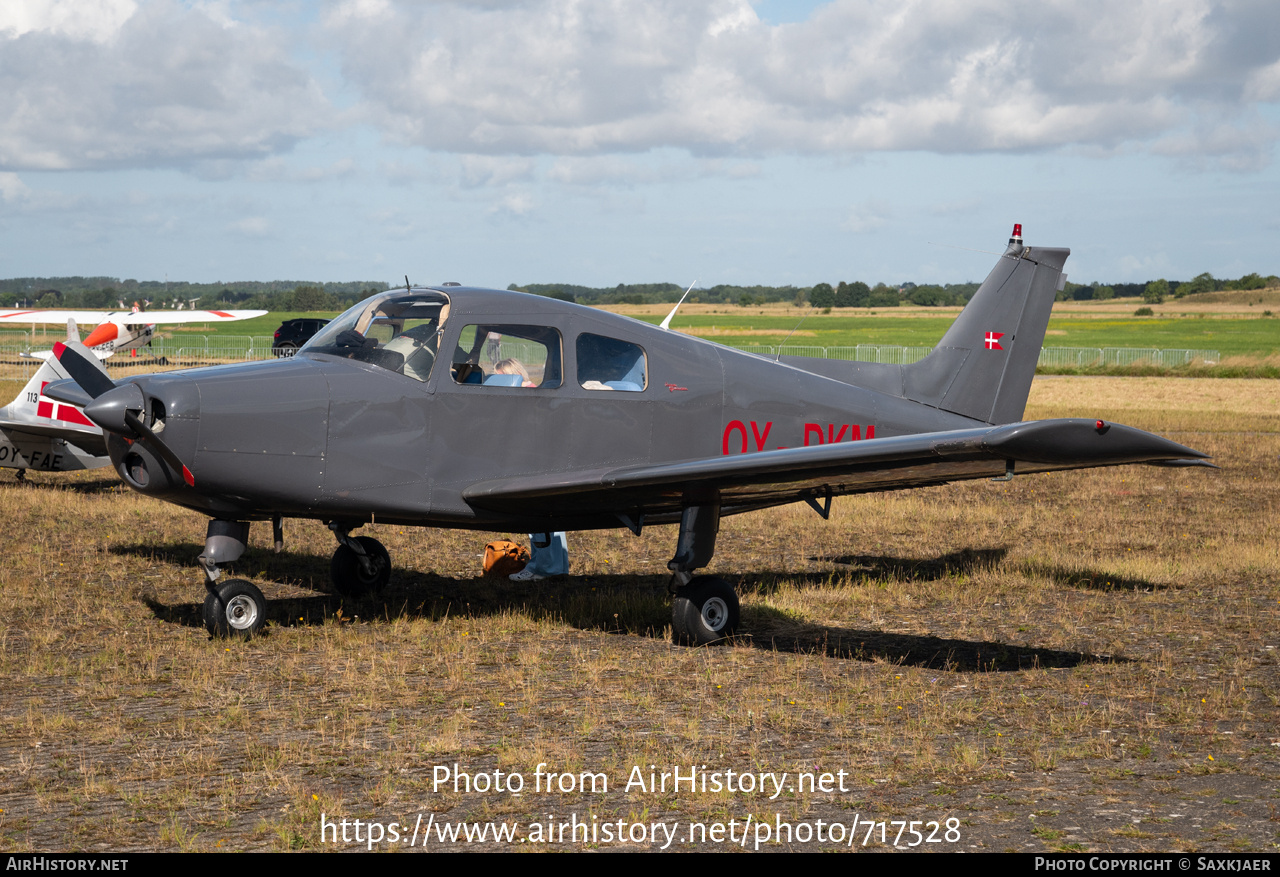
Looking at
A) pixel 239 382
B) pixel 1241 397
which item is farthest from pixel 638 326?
pixel 1241 397

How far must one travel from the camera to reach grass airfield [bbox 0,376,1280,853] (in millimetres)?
5211

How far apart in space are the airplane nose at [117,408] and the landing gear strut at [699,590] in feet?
12.8

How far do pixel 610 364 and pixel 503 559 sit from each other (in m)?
3.29

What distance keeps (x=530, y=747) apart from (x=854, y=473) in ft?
9.53

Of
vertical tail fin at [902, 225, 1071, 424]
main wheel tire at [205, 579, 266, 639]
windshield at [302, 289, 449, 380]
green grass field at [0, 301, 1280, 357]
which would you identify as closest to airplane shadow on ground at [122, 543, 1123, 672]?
main wheel tire at [205, 579, 266, 639]

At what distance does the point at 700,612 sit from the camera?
28.0 ft

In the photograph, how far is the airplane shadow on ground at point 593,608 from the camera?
838 cm

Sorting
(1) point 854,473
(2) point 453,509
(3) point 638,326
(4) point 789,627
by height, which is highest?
(3) point 638,326

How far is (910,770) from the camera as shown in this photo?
228 inches

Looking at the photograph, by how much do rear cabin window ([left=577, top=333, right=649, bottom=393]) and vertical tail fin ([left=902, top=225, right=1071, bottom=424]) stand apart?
369cm

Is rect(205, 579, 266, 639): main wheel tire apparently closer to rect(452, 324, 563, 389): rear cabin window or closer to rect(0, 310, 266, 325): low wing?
rect(452, 324, 563, 389): rear cabin window
